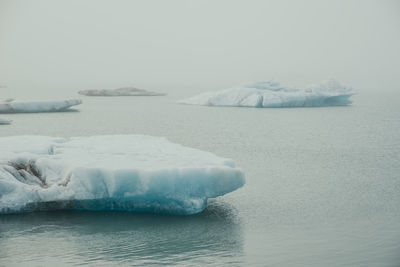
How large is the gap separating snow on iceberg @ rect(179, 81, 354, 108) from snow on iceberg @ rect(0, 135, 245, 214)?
23947mm

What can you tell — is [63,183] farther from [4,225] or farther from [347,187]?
[347,187]

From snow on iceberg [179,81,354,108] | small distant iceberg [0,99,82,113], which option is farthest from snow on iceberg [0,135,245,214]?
snow on iceberg [179,81,354,108]

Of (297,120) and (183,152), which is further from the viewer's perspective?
(297,120)

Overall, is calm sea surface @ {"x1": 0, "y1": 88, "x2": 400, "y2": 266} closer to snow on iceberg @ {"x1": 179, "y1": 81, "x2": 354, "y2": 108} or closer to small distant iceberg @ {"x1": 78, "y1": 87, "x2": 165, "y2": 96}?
snow on iceberg @ {"x1": 179, "y1": 81, "x2": 354, "y2": 108}

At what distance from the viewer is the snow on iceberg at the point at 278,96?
107 feet

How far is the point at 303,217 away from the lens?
8.73m

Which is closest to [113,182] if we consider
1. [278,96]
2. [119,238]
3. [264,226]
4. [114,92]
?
[119,238]

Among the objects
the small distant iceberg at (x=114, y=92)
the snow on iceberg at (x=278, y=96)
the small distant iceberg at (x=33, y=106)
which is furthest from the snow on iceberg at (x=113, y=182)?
the small distant iceberg at (x=114, y=92)

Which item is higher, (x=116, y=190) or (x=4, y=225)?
(x=116, y=190)

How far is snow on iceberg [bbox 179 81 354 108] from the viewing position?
107ft

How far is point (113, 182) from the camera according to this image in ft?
26.5

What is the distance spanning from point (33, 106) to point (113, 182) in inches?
797

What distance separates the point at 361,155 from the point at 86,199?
9318mm

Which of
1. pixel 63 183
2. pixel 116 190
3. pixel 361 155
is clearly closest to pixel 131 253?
pixel 116 190
